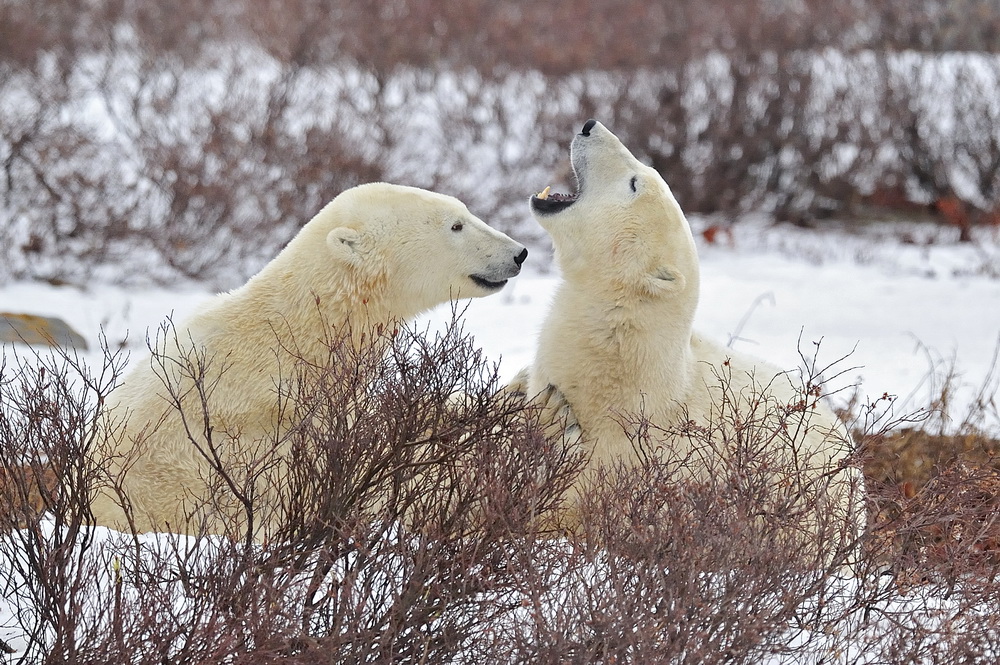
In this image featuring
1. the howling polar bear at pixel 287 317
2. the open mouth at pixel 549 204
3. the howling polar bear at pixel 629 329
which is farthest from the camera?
the open mouth at pixel 549 204

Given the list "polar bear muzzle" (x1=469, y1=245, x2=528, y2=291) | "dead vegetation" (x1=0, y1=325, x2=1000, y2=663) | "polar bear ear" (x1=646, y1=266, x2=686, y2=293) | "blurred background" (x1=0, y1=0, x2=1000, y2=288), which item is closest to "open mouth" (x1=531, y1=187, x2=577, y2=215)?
"polar bear muzzle" (x1=469, y1=245, x2=528, y2=291)

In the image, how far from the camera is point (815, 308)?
24.5 ft

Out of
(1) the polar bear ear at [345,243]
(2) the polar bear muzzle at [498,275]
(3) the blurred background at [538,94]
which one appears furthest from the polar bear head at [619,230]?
(3) the blurred background at [538,94]

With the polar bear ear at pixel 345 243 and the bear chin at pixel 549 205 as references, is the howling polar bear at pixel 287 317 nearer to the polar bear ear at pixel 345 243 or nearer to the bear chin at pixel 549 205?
the polar bear ear at pixel 345 243

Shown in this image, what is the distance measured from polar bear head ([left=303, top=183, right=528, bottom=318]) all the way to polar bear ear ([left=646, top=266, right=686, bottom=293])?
403 millimetres

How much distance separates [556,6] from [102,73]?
4.77m

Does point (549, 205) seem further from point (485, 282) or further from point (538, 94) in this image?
point (538, 94)

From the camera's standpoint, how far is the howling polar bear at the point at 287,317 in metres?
3.24

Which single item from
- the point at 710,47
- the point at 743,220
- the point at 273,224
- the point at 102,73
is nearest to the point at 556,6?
the point at 710,47

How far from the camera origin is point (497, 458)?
2.61m

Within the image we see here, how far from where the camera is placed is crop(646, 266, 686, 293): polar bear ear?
3373mm

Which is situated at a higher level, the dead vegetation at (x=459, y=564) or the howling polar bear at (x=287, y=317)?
the howling polar bear at (x=287, y=317)

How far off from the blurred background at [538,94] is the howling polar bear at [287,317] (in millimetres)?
4511

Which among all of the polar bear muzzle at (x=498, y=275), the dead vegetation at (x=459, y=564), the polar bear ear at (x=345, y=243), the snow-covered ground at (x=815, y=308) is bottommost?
the dead vegetation at (x=459, y=564)
